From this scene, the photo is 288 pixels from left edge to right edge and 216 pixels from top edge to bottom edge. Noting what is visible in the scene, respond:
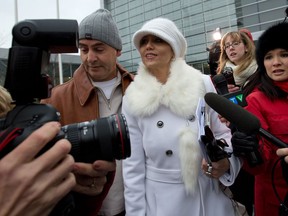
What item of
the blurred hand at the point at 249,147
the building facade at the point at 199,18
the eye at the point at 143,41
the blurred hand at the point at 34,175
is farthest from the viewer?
the building facade at the point at 199,18

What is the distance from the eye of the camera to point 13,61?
2.74ft

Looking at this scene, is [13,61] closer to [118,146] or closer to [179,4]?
[118,146]

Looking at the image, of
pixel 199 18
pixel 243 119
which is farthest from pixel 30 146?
pixel 199 18

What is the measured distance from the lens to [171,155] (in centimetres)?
182

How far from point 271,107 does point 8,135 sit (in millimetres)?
1555

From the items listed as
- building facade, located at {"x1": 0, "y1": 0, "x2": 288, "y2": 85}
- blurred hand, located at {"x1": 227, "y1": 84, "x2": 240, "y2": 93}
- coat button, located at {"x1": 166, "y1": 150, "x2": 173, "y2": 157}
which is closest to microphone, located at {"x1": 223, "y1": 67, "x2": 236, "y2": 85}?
blurred hand, located at {"x1": 227, "y1": 84, "x2": 240, "y2": 93}

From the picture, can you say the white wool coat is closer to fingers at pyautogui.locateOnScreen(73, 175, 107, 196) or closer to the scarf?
the scarf

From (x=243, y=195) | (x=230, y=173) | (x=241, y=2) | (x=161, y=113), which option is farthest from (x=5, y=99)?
(x=241, y=2)

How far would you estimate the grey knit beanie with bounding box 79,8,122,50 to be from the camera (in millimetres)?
2172

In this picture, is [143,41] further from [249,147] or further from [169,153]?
[249,147]

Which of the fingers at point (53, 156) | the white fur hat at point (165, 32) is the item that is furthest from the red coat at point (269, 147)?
the fingers at point (53, 156)

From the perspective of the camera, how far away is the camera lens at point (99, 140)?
924 millimetres

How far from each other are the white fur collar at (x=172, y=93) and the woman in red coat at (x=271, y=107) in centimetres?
35

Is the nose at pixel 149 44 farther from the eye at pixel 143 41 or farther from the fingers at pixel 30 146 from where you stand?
the fingers at pixel 30 146
